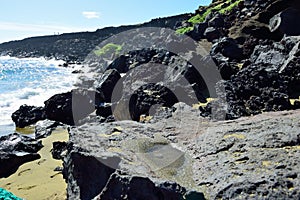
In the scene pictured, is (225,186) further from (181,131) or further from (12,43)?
(12,43)

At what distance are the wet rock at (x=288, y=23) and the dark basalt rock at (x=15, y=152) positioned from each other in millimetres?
13424

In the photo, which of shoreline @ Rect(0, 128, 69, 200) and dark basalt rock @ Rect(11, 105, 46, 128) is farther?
dark basalt rock @ Rect(11, 105, 46, 128)

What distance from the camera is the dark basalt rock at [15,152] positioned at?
920 centimetres

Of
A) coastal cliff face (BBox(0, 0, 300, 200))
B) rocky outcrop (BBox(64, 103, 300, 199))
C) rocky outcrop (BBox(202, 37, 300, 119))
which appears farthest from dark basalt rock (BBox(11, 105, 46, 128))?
rocky outcrop (BBox(64, 103, 300, 199))

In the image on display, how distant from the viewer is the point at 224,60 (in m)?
14.5

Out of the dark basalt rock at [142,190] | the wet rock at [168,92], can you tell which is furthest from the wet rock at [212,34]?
the dark basalt rock at [142,190]

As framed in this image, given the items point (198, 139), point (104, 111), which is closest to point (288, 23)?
point (104, 111)

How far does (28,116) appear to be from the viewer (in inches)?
671

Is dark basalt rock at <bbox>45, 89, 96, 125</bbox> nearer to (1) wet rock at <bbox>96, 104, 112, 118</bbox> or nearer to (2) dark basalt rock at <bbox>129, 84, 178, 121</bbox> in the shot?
(1) wet rock at <bbox>96, 104, 112, 118</bbox>

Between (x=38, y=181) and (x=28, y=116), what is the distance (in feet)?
31.9

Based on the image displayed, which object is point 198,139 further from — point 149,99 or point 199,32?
point 199,32

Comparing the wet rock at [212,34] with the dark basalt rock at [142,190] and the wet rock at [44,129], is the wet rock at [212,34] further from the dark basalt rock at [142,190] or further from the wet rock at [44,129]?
the dark basalt rock at [142,190]

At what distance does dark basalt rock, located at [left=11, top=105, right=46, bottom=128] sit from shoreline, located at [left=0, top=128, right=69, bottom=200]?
22.9 ft

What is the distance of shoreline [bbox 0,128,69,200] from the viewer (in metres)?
7.22
